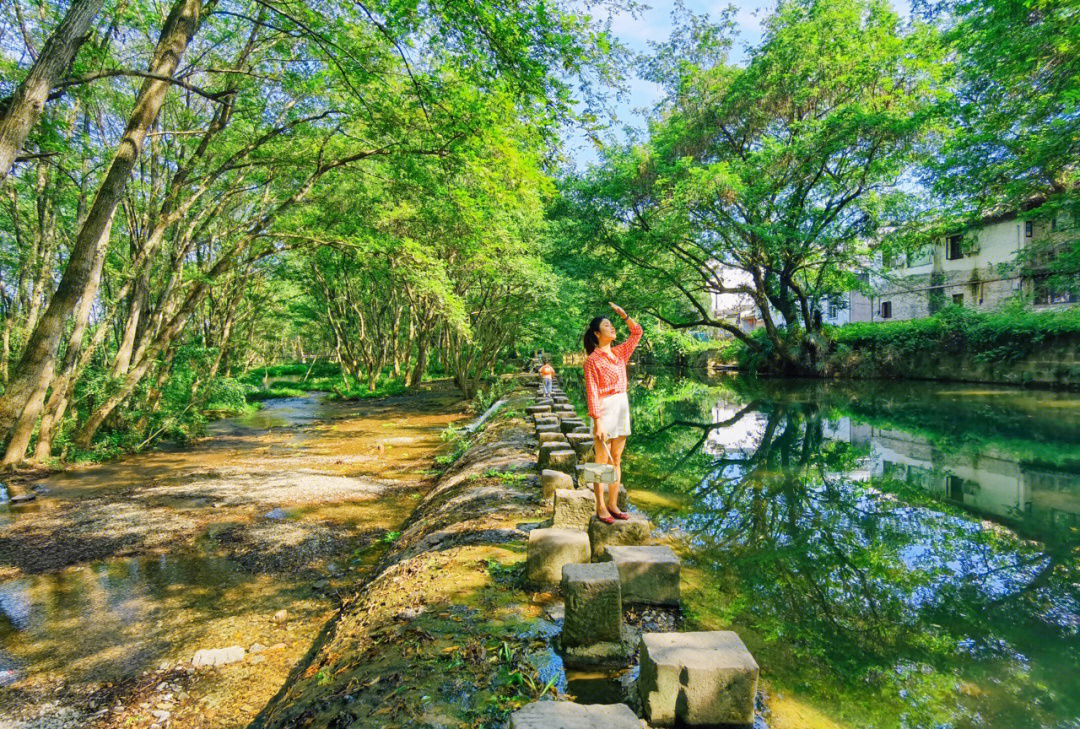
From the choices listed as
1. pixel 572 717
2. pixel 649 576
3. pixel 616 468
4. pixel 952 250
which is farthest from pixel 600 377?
pixel 952 250

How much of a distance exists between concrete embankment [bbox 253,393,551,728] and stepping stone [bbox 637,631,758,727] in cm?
66

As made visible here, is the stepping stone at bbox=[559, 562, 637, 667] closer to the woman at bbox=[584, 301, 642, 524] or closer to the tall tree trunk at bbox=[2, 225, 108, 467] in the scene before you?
the woman at bbox=[584, 301, 642, 524]

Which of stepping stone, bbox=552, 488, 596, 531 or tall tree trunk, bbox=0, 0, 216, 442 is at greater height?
tall tree trunk, bbox=0, 0, 216, 442

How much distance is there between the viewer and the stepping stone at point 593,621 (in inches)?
118

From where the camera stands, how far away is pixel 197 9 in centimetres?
820

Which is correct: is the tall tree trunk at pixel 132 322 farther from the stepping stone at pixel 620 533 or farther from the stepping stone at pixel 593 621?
the stepping stone at pixel 593 621

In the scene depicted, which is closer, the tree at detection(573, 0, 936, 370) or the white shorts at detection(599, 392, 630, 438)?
the white shorts at detection(599, 392, 630, 438)

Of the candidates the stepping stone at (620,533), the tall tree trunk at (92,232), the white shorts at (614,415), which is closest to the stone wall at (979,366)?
the white shorts at (614,415)

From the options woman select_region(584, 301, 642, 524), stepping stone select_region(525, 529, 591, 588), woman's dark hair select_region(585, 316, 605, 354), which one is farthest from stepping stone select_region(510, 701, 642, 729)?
woman's dark hair select_region(585, 316, 605, 354)

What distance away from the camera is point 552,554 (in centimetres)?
382

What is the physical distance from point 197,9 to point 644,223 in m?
19.4

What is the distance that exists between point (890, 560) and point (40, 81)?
9.71 metres

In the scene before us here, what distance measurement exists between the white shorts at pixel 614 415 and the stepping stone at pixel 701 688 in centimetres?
209

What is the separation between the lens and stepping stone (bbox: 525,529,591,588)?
3.82 m
